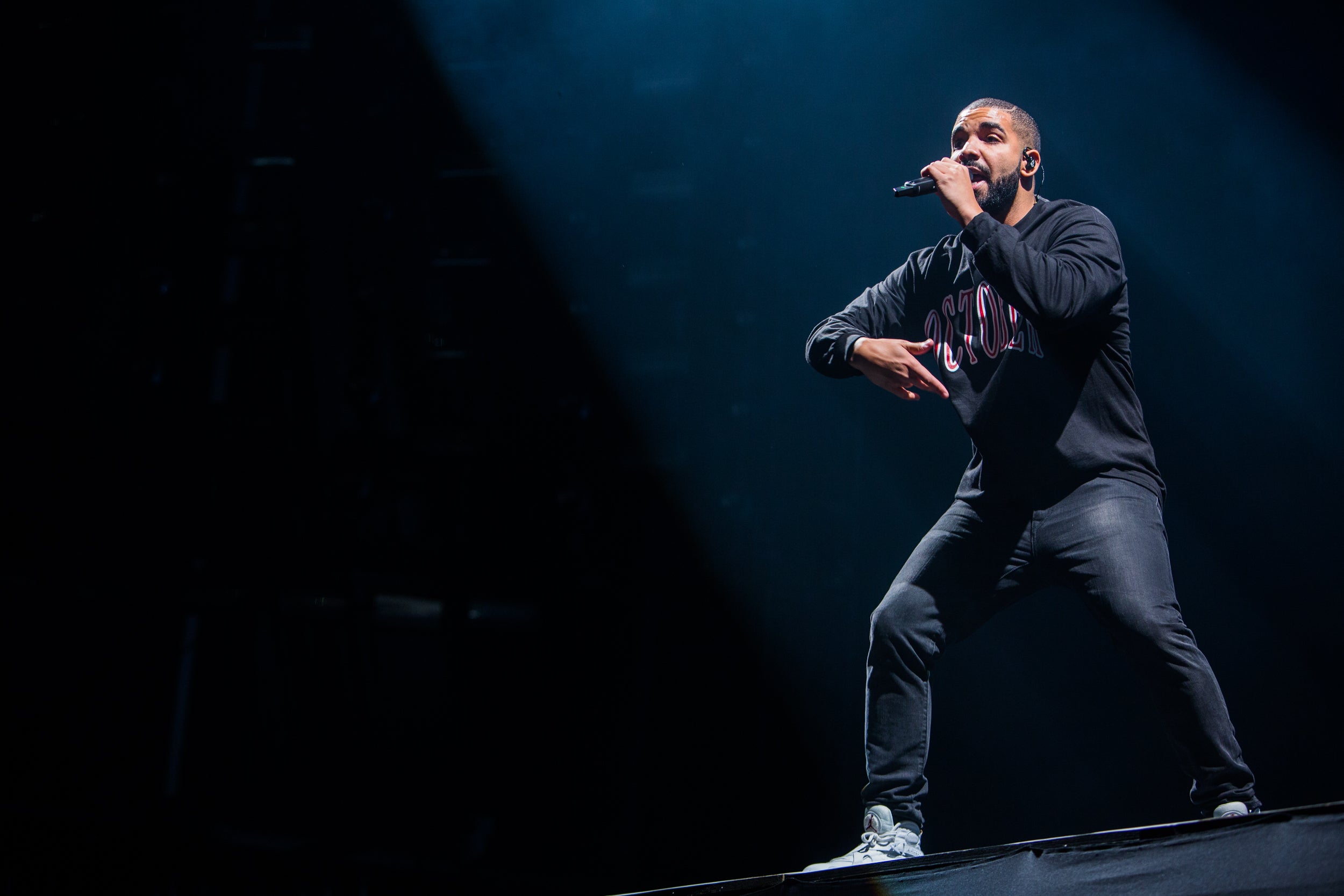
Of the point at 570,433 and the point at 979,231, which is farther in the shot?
the point at 570,433

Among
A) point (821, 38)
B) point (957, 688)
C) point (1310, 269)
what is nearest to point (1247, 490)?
point (1310, 269)

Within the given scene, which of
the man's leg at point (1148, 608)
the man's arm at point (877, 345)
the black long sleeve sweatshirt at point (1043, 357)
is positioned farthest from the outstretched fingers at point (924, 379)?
the man's leg at point (1148, 608)

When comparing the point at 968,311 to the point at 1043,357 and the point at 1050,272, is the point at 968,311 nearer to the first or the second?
the point at 1043,357

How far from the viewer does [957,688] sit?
8.45 ft

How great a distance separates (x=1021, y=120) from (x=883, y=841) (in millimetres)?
1769

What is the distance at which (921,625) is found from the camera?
80.4 inches

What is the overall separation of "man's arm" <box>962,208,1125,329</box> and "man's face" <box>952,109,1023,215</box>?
0.99ft

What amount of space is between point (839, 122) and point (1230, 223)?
105cm

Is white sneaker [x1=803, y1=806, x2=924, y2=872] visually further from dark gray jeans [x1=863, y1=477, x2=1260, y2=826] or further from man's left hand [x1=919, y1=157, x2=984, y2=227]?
man's left hand [x1=919, y1=157, x2=984, y2=227]

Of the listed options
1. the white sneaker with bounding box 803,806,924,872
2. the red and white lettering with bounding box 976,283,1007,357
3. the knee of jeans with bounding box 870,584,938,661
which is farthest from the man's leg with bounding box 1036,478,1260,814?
the white sneaker with bounding box 803,806,924,872

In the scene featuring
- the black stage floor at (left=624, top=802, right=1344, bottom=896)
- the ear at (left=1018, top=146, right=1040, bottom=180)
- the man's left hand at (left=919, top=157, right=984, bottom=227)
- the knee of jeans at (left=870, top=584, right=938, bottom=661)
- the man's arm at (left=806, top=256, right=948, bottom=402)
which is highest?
the ear at (left=1018, top=146, right=1040, bottom=180)

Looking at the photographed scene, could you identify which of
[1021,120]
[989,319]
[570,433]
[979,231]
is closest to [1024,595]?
[989,319]

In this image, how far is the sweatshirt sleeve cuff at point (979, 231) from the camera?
2.00 m

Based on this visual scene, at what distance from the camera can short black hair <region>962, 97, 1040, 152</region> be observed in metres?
2.45
